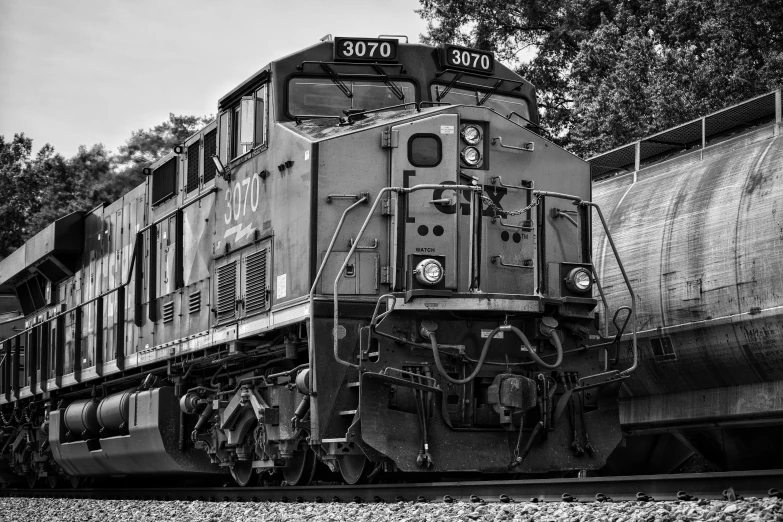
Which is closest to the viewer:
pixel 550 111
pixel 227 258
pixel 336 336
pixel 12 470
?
pixel 336 336

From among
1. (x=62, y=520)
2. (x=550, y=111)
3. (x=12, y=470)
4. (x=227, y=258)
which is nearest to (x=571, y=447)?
(x=227, y=258)

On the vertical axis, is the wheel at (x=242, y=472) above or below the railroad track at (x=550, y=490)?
below

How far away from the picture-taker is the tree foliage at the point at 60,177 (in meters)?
43.6

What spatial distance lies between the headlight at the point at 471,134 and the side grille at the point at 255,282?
2.18 metres

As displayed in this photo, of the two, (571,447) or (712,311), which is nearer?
(571,447)

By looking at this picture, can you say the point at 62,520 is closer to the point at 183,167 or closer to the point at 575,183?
the point at 183,167

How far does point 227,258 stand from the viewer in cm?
1014

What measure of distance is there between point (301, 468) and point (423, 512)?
3.16 meters

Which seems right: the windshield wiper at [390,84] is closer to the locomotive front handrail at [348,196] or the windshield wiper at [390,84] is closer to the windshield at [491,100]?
the windshield at [491,100]

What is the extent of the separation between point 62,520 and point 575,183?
5987 millimetres

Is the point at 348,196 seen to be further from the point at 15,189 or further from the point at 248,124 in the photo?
the point at 15,189

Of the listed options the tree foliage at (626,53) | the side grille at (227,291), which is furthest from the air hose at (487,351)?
the tree foliage at (626,53)

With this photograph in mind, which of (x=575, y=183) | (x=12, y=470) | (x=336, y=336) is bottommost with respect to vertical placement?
(x=12, y=470)

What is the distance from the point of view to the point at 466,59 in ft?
31.8
